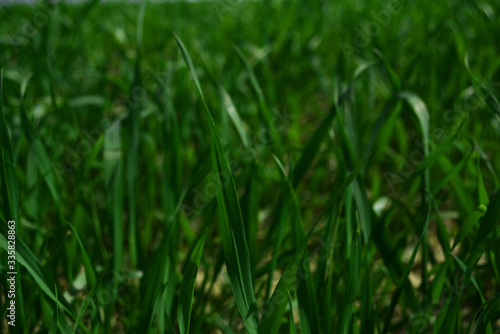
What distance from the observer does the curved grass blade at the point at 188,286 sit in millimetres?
561

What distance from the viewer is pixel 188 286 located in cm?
57

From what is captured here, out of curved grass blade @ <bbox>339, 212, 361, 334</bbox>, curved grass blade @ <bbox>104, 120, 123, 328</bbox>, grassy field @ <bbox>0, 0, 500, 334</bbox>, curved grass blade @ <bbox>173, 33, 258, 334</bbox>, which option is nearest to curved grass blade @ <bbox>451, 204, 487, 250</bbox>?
grassy field @ <bbox>0, 0, 500, 334</bbox>

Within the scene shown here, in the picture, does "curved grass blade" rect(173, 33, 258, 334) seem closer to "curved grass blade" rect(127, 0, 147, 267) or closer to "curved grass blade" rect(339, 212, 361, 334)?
"curved grass blade" rect(339, 212, 361, 334)

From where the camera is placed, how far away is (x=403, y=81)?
1026 millimetres

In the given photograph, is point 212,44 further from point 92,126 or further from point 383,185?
point 383,185

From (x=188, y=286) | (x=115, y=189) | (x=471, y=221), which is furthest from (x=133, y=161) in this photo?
(x=471, y=221)

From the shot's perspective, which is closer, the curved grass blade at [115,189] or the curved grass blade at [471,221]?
the curved grass blade at [471,221]

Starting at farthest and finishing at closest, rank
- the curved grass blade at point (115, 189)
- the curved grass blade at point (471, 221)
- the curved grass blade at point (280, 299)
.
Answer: the curved grass blade at point (115, 189), the curved grass blade at point (471, 221), the curved grass blade at point (280, 299)

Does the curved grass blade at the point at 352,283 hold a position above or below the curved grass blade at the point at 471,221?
below

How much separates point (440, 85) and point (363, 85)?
0.74 feet

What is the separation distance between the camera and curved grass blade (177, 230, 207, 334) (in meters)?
0.56

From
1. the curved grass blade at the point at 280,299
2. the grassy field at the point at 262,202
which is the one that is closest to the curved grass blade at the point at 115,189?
the grassy field at the point at 262,202

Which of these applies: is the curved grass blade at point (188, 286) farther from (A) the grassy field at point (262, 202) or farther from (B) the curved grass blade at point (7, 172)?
(B) the curved grass blade at point (7, 172)

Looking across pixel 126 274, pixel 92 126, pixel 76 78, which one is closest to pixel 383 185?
pixel 126 274
